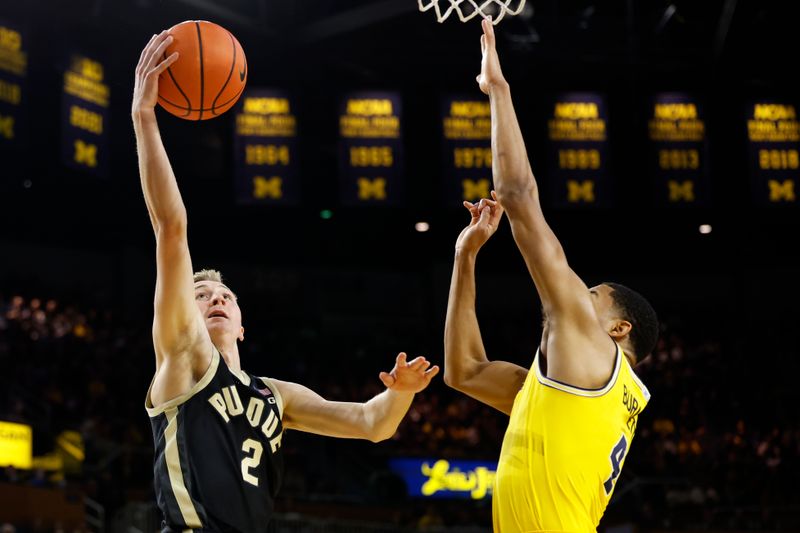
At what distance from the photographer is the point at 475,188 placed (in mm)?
15734

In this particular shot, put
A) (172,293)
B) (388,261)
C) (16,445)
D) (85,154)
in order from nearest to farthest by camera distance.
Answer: (172,293), (16,445), (85,154), (388,261)

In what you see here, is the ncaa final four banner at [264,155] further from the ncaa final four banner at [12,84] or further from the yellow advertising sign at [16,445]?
the yellow advertising sign at [16,445]

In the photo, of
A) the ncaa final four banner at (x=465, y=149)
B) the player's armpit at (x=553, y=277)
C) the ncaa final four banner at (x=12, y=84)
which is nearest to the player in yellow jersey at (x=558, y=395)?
the player's armpit at (x=553, y=277)

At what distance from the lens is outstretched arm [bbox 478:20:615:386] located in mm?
3383

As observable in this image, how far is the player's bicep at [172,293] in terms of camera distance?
327cm

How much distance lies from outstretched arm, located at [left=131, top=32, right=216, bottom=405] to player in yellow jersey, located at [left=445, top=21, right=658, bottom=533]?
1094mm

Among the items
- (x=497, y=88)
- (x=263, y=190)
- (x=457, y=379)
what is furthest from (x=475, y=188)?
(x=497, y=88)

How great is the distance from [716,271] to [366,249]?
315 inches

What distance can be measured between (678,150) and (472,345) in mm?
12982

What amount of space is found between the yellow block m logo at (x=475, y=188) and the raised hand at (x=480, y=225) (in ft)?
37.6

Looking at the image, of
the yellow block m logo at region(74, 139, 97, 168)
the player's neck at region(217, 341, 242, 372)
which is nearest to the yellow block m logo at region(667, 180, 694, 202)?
the yellow block m logo at region(74, 139, 97, 168)

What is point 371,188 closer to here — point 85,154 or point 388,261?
point 85,154

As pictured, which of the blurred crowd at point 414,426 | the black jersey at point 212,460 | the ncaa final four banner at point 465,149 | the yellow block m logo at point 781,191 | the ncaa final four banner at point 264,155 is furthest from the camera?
the yellow block m logo at point 781,191

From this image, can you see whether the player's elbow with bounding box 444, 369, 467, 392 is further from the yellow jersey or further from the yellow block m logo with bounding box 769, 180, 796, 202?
the yellow block m logo with bounding box 769, 180, 796, 202
